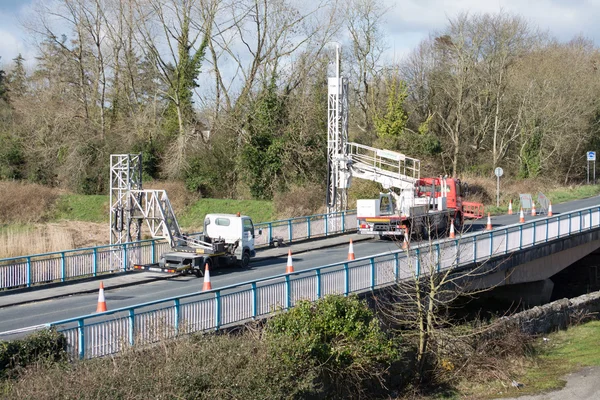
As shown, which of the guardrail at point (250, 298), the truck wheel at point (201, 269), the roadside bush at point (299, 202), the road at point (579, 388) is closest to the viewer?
the guardrail at point (250, 298)

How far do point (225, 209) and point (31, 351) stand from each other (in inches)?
1241

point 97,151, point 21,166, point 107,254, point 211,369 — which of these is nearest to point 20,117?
point 21,166

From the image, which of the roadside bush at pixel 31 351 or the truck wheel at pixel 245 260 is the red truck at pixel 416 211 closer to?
the truck wheel at pixel 245 260

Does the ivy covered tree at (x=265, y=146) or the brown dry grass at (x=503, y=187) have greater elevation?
the ivy covered tree at (x=265, y=146)

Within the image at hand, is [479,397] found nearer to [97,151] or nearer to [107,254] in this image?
[107,254]

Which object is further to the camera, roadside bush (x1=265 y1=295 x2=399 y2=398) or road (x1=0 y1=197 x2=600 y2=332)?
road (x1=0 y1=197 x2=600 y2=332)

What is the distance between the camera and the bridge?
12.8 meters

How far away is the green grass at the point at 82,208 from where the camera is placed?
43.3 meters

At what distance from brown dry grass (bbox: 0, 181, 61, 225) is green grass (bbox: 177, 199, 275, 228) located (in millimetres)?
8389

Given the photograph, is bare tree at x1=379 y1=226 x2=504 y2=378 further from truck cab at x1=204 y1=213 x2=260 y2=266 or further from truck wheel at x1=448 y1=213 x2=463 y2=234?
truck wheel at x1=448 y1=213 x2=463 y2=234

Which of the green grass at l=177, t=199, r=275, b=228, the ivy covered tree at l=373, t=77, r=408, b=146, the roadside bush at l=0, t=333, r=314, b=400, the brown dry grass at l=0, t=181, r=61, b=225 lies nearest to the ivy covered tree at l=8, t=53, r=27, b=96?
the brown dry grass at l=0, t=181, r=61, b=225

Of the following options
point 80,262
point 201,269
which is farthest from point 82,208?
point 201,269

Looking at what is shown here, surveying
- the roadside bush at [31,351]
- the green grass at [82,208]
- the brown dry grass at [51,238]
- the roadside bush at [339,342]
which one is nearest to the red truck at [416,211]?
the roadside bush at [339,342]

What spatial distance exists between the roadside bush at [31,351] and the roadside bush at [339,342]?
12.5 ft
